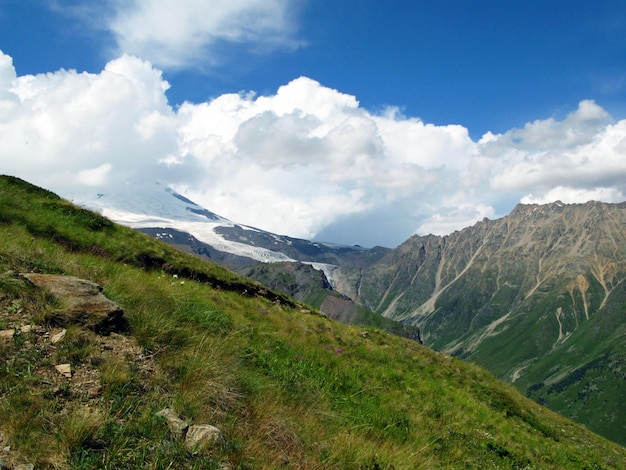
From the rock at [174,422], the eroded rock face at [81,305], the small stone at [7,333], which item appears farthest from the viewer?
the eroded rock face at [81,305]

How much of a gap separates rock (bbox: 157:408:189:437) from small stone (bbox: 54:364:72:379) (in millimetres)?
1637

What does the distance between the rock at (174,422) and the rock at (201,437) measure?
11 cm

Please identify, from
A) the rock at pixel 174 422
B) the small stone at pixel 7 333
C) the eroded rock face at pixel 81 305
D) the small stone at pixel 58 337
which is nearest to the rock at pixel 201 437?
the rock at pixel 174 422

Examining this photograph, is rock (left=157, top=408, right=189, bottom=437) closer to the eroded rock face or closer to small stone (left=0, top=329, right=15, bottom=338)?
the eroded rock face

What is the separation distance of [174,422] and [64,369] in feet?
6.74

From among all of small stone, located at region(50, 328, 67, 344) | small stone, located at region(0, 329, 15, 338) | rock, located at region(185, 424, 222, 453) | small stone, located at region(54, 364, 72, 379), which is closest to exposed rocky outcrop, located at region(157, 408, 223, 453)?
rock, located at region(185, 424, 222, 453)

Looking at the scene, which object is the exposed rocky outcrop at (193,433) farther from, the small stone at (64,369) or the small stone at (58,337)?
the small stone at (58,337)

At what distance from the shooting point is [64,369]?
6.65 m

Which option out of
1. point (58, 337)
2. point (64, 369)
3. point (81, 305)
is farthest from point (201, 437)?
point (81, 305)

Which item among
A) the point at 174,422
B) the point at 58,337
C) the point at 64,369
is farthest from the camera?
the point at 58,337

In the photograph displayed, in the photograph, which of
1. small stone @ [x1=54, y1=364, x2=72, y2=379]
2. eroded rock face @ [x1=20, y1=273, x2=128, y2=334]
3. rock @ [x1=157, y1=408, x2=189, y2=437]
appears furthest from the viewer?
eroded rock face @ [x1=20, y1=273, x2=128, y2=334]

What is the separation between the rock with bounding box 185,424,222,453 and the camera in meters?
5.91

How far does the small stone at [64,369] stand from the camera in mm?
6600

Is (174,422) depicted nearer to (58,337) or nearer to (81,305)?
(58,337)
